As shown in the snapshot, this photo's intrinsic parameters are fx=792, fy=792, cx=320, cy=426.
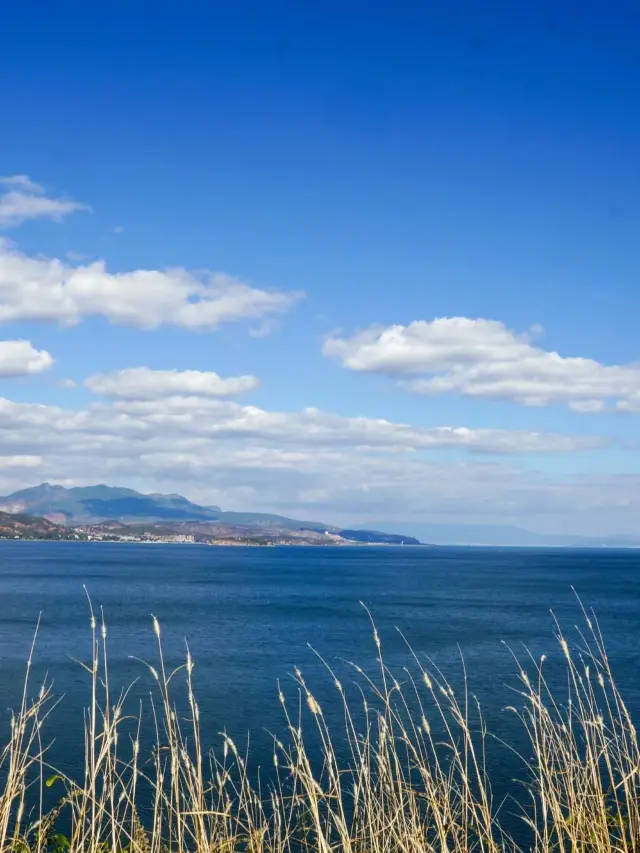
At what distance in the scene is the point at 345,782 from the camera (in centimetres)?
2164

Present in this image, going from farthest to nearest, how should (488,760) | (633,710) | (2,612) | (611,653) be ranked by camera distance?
(2,612) < (611,653) < (633,710) < (488,760)

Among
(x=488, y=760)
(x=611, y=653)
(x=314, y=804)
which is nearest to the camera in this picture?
(x=314, y=804)

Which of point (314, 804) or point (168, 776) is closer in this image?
point (314, 804)

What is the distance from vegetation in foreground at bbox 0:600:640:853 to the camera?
22.2 feet

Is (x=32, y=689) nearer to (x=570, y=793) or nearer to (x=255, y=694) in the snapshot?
(x=255, y=694)

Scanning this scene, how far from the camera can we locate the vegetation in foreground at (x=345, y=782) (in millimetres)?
6762

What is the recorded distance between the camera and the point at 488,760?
963 inches

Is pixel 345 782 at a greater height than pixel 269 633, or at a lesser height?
greater

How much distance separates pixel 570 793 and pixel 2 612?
211 feet

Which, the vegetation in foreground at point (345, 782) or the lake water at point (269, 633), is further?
the lake water at point (269, 633)

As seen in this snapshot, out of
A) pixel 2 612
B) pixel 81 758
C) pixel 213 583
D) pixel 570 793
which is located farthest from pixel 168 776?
pixel 213 583

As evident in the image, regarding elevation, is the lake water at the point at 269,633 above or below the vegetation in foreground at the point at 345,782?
below

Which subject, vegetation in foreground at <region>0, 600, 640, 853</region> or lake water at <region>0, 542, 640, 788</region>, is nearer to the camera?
vegetation in foreground at <region>0, 600, 640, 853</region>

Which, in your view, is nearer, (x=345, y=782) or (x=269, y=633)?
(x=345, y=782)
